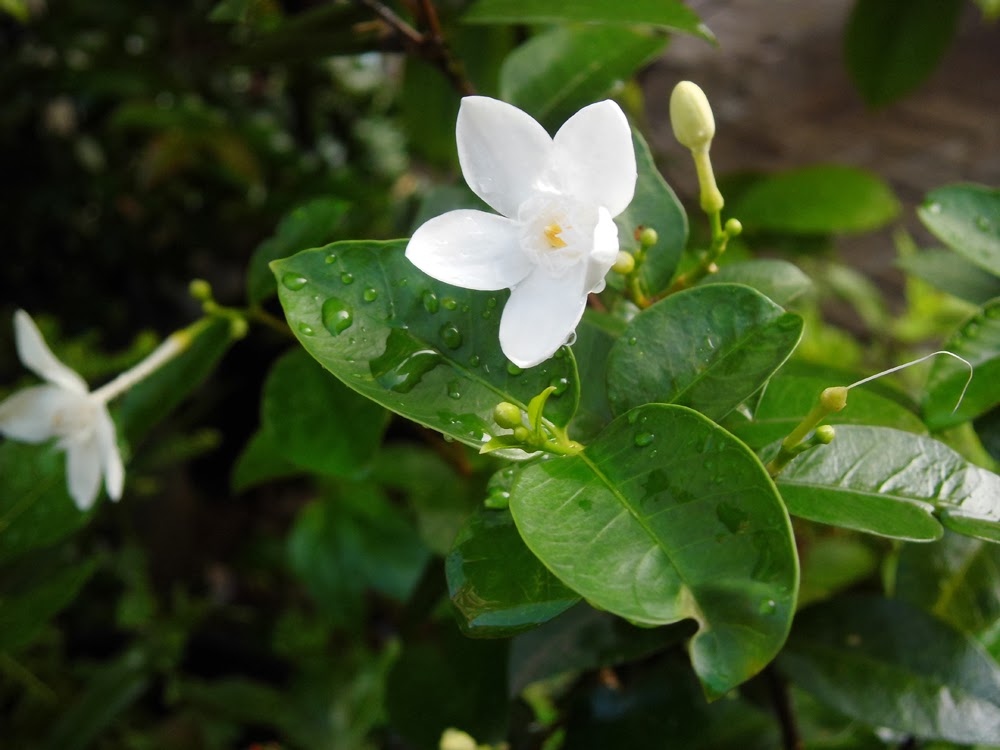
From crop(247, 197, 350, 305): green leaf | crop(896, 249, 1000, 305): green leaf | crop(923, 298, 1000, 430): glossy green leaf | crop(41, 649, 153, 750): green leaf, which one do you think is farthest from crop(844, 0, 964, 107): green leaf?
crop(41, 649, 153, 750): green leaf

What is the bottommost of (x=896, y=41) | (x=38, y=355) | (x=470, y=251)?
(x=38, y=355)

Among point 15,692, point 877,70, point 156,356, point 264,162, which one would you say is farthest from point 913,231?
point 15,692

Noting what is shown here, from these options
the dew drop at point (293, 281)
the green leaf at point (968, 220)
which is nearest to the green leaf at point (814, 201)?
the green leaf at point (968, 220)

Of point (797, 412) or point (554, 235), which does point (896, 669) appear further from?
point (554, 235)

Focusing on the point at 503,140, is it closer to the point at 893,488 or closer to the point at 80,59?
the point at 893,488

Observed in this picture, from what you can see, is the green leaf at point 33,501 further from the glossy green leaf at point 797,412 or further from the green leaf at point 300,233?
the glossy green leaf at point 797,412

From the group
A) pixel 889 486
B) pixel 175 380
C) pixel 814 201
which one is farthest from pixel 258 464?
pixel 814 201
